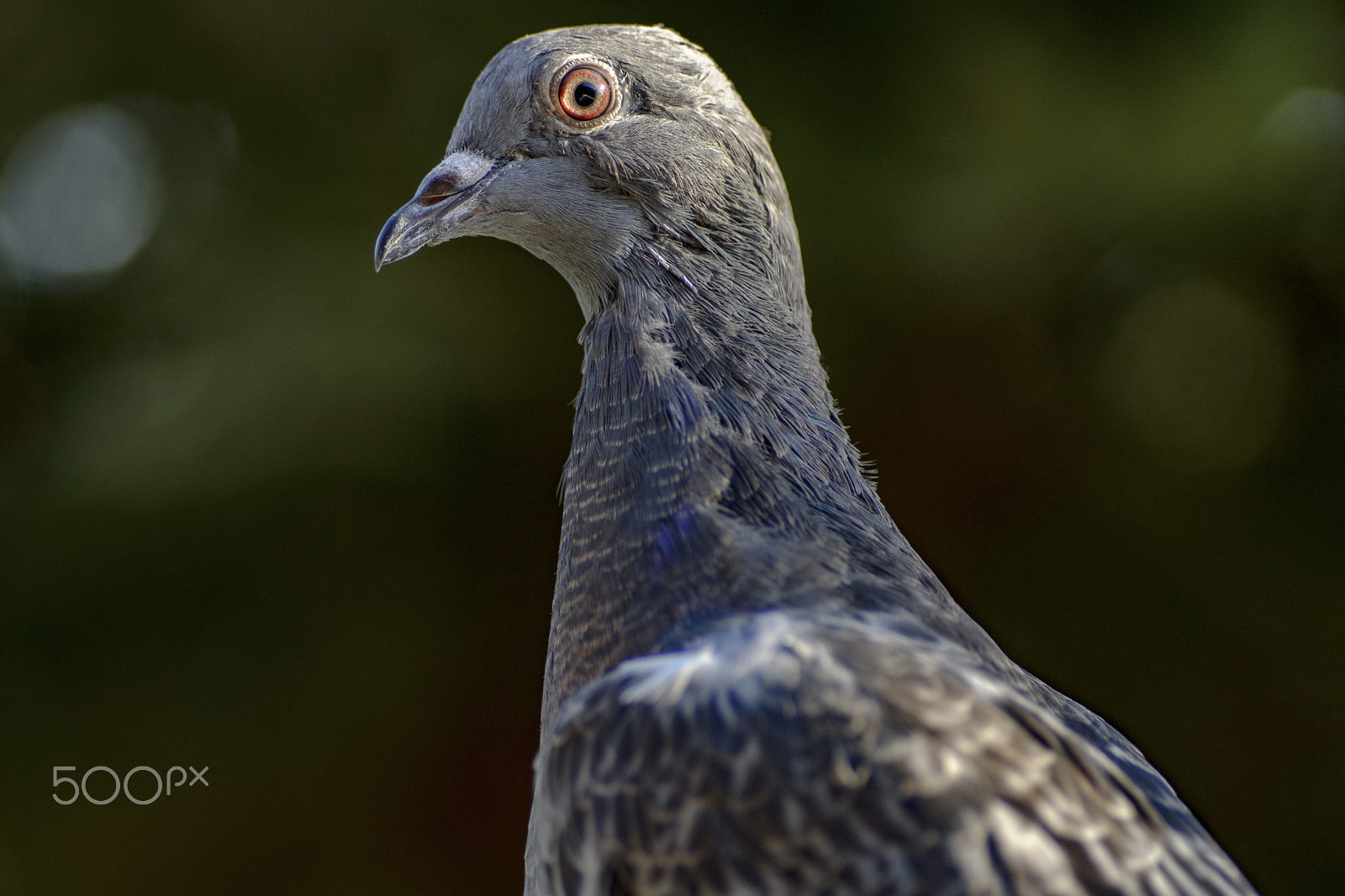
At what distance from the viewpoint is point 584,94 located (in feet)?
7.16

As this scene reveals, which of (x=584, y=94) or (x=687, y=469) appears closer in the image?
(x=687, y=469)

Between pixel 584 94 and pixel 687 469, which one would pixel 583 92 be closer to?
pixel 584 94

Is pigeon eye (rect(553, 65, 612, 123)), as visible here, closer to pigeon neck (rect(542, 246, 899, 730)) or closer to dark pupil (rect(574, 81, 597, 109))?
dark pupil (rect(574, 81, 597, 109))

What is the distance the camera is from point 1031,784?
145cm

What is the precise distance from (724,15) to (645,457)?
324 centimetres

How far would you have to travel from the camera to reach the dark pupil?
2.18 m

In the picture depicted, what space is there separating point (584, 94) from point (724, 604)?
3.76 feet

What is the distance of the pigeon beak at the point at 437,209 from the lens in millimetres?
2074

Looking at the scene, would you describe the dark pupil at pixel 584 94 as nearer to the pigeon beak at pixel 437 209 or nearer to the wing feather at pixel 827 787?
the pigeon beak at pixel 437 209

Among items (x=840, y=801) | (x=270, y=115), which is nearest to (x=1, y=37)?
(x=270, y=115)

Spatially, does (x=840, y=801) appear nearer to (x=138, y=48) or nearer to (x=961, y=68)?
(x=961, y=68)

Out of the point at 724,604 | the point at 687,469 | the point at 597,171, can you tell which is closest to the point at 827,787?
the point at 724,604

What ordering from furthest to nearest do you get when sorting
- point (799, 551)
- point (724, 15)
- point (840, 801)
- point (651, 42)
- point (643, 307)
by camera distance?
point (724, 15) → point (651, 42) → point (643, 307) → point (799, 551) → point (840, 801)

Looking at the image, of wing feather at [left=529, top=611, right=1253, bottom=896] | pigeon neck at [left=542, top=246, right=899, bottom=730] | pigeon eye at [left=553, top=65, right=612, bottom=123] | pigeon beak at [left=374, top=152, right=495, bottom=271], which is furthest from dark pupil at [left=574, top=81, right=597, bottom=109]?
wing feather at [left=529, top=611, right=1253, bottom=896]
